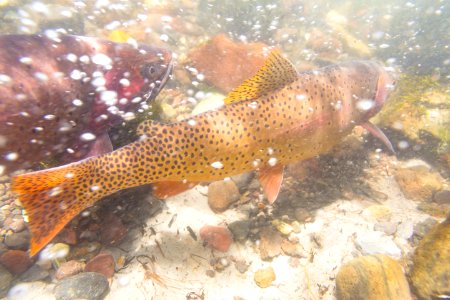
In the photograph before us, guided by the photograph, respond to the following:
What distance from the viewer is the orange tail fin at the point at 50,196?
252 cm

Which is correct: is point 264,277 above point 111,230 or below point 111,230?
above

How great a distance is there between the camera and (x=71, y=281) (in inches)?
129

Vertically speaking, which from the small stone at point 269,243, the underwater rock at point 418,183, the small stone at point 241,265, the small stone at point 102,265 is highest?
the underwater rock at point 418,183

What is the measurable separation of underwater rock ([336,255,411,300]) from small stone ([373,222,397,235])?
2.85ft

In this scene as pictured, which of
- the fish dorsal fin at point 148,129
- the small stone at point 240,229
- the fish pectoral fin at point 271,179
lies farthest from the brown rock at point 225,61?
the fish dorsal fin at point 148,129

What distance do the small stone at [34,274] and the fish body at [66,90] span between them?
1.32m

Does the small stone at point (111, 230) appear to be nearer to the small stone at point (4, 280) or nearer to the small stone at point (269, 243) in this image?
the small stone at point (4, 280)

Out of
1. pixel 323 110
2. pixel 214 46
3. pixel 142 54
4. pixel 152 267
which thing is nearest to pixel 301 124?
pixel 323 110

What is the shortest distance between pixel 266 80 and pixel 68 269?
11.1 ft

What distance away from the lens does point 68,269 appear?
3.45 m

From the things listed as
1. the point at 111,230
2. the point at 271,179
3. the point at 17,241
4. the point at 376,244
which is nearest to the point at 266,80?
the point at 271,179

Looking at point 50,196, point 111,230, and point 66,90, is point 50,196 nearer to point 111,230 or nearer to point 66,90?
point 111,230

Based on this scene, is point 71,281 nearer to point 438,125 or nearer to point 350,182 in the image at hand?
point 350,182

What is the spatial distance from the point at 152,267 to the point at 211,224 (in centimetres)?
100
